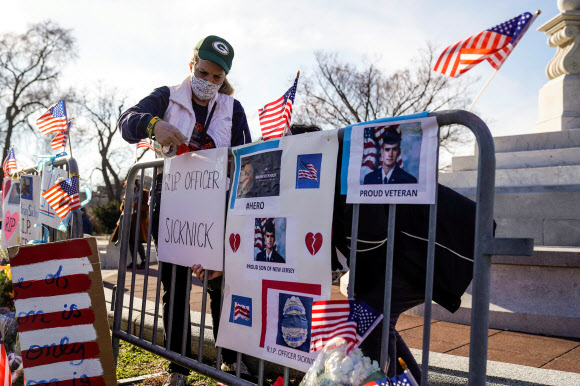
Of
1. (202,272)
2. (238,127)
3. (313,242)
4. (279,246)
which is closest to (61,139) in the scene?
(238,127)

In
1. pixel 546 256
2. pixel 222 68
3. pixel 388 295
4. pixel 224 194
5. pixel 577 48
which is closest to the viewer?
pixel 388 295

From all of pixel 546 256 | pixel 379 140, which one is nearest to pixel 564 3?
pixel 546 256

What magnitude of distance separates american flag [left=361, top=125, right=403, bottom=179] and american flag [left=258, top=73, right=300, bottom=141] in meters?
0.66

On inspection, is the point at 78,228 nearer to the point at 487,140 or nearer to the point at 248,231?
the point at 248,231

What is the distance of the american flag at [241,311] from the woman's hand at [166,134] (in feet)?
3.13

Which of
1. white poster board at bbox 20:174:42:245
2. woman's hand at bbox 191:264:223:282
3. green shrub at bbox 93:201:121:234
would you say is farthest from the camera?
green shrub at bbox 93:201:121:234

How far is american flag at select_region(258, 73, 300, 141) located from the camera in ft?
9.42

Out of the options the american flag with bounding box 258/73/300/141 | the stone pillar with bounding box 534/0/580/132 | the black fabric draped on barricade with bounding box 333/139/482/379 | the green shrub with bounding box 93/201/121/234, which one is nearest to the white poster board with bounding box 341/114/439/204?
the black fabric draped on barricade with bounding box 333/139/482/379

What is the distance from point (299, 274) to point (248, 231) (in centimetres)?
43

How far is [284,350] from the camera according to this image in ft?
8.16

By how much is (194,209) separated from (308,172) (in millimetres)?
977

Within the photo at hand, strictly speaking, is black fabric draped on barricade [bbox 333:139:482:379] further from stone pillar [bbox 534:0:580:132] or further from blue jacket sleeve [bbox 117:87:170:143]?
stone pillar [bbox 534:0:580:132]

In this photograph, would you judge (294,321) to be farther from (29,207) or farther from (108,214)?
(108,214)

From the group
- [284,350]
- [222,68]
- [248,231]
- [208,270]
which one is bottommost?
[284,350]
